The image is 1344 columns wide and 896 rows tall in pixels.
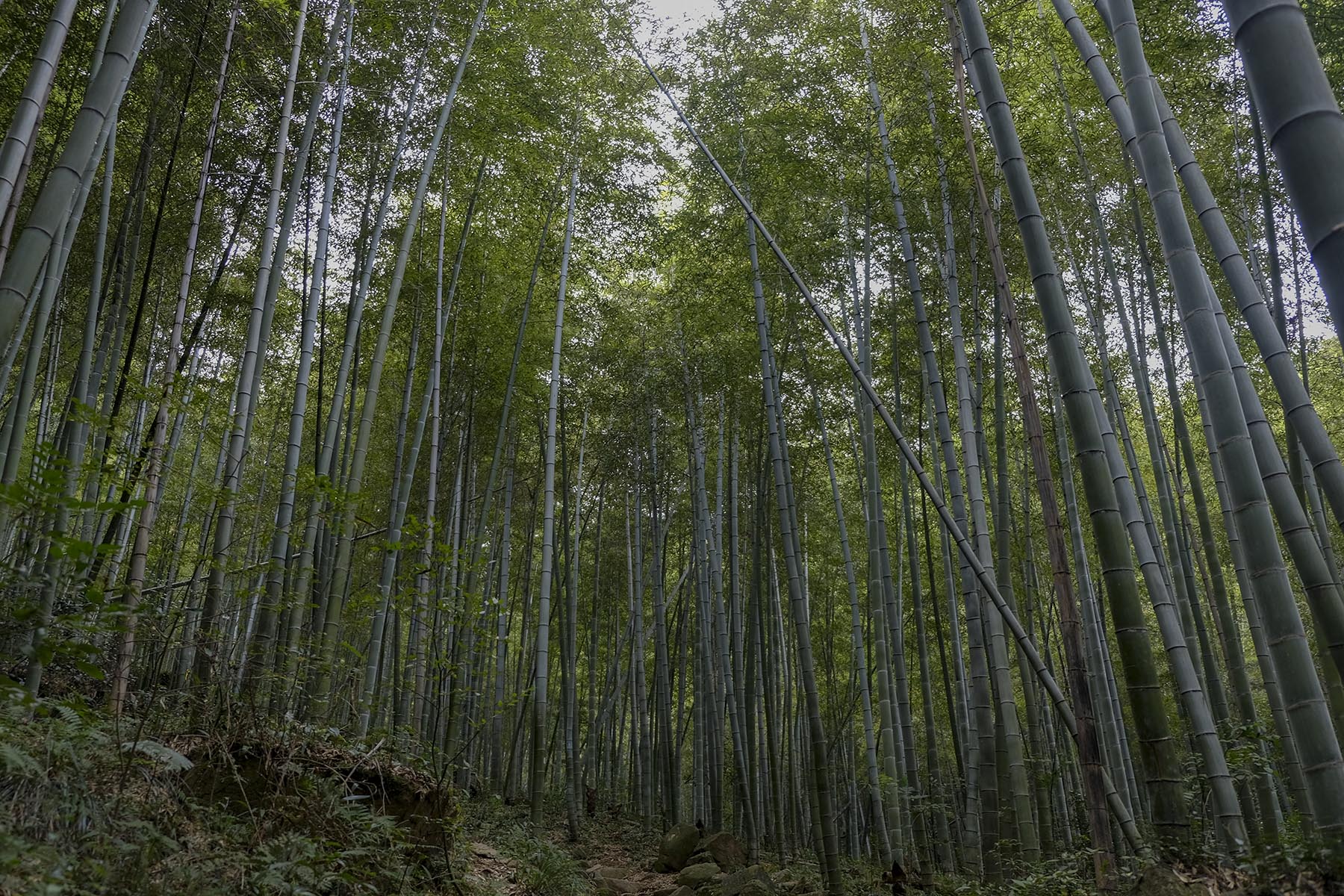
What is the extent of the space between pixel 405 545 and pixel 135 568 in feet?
3.17

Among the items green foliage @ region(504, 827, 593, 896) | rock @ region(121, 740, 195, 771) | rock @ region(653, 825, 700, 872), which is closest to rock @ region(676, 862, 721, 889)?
rock @ region(653, 825, 700, 872)

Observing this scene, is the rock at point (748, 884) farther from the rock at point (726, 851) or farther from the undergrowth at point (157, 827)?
the undergrowth at point (157, 827)

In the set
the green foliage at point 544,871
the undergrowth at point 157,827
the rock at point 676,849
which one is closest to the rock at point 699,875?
the rock at point 676,849

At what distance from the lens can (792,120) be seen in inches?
243

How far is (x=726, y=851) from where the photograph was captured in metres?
6.79

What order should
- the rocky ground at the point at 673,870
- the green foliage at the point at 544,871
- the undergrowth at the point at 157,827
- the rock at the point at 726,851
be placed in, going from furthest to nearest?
the rock at the point at 726,851 < the rocky ground at the point at 673,870 < the green foliage at the point at 544,871 < the undergrowth at the point at 157,827

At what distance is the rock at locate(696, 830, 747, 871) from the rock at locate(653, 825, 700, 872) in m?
0.10

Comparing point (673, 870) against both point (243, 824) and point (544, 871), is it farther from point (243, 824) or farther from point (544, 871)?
point (243, 824)

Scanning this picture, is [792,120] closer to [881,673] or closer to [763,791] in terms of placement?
[881,673]

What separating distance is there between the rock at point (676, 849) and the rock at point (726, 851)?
0.34ft

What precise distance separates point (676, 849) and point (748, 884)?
76.4 inches

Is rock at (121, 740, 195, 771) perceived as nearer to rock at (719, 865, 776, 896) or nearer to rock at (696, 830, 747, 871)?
rock at (719, 865, 776, 896)

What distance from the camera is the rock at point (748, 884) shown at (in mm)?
5160

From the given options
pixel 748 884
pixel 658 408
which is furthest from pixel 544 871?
pixel 658 408
